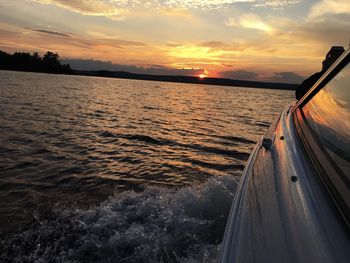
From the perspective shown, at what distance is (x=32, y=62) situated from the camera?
17675cm

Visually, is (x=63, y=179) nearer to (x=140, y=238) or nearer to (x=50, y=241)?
(x=50, y=241)

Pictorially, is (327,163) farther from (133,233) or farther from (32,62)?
(32,62)

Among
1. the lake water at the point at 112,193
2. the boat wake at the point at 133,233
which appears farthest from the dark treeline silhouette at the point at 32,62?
the boat wake at the point at 133,233

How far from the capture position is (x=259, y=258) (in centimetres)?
135

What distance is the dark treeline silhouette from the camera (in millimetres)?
166000

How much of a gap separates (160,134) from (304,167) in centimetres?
1145

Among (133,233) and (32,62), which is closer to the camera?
(133,233)

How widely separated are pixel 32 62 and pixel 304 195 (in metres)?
194

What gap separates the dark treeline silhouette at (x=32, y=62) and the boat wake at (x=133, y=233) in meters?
181

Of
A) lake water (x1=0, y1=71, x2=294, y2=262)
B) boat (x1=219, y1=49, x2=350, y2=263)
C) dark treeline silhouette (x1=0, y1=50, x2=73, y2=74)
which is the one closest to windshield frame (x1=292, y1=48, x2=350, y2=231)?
boat (x1=219, y1=49, x2=350, y2=263)

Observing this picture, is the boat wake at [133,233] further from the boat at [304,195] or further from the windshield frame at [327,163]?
the windshield frame at [327,163]

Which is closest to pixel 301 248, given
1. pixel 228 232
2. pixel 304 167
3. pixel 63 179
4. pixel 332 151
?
pixel 228 232

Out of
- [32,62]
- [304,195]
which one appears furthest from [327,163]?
[32,62]

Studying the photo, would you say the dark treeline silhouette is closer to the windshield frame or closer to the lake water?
the lake water
